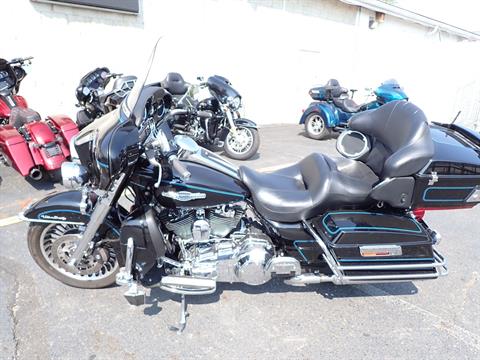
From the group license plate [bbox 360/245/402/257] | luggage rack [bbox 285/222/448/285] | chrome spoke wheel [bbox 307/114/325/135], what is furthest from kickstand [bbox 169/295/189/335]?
chrome spoke wheel [bbox 307/114/325/135]

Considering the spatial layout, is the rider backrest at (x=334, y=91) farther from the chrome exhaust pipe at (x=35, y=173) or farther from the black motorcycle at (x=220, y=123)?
the chrome exhaust pipe at (x=35, y=173)

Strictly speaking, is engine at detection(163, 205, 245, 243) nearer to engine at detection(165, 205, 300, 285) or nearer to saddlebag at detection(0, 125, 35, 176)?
engine at detection(165, 205, 300, 285)

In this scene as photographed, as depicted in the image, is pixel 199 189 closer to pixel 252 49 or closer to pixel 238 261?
pixel 238 261

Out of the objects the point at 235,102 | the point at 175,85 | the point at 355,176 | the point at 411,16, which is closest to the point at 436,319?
the point at 355,176

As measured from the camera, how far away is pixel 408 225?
219 centimetres

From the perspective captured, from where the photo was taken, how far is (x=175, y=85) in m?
5.93

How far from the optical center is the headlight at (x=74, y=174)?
80.4 inches

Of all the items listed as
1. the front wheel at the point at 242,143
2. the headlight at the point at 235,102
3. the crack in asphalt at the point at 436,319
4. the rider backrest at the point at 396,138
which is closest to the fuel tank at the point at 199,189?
the rider backrest at the point at 396,138

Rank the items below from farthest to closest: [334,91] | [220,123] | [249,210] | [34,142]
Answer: [334,91], [220,123], [34,142], [249,210]

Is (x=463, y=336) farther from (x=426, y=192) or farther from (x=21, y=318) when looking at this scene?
(x=21, y=318)

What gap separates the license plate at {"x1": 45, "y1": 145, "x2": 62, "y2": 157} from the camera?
4.05m

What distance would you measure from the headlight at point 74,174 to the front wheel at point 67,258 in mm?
482

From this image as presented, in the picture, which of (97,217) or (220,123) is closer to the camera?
(97,217)

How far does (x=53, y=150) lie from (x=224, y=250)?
2.98 meters
